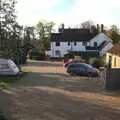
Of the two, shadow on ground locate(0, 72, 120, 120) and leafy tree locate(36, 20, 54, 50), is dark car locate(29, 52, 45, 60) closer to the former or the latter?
leafy tree locate(36, 20, 54, 50)

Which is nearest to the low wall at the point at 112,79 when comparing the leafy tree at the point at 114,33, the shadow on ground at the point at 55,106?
the shadow on ground at the point at 55,106

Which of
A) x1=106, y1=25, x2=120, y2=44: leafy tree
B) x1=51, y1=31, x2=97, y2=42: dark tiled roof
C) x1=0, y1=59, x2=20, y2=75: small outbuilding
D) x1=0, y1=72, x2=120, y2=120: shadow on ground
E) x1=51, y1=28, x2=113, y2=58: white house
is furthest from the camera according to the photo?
x1=106, y1=25, x2=120, y2=44: leafy tree

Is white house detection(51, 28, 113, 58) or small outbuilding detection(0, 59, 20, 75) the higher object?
white house detection(51, 28, 113, 58)

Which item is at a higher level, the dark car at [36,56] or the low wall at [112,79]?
the dark car at [36,56]

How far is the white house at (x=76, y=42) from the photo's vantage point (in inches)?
3866

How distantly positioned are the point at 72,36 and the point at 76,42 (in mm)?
2757

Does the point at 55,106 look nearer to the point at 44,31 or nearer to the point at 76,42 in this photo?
the point at 76,42

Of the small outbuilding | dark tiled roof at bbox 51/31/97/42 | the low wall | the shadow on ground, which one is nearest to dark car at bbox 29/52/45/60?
dark tiled roof at bbox 51/31/97/42

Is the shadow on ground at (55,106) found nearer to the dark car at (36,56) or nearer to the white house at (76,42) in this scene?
the dark car at (36,56)

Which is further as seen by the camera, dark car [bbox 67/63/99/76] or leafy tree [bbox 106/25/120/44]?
leafy tree [bbox 106/25/120/44]

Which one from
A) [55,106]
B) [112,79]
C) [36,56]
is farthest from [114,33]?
[55,106]

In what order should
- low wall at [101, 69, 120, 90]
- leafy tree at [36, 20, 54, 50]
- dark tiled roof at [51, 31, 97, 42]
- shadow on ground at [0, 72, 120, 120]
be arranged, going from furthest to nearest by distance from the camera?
1. leafy tree at [36, 20, 54, 50]
2. dark tiled roof at [51, 31, 97, 42]
3. low wall at [101, 69, 120, 90]
4. shadow on ground at [0, 72, 120, 120]

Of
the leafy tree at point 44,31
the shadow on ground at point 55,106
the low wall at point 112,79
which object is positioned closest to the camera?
the shadow on ground at point 55,106

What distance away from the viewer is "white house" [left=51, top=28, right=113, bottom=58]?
98188 mm
